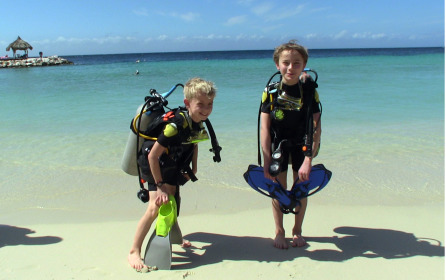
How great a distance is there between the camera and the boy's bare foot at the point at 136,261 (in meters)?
2.62

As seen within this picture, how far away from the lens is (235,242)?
3.07 m

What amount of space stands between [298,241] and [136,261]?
116cm

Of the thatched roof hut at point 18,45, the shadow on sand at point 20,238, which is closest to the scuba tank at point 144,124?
the shadow on sand at point 20,238

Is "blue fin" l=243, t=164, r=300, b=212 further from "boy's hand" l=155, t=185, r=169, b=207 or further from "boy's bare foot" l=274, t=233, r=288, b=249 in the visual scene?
"boy's hand" l=155, t=185, r=169, b=207

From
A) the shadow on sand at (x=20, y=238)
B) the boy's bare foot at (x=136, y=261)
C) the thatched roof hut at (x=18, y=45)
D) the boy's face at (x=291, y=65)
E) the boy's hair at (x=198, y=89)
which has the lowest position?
the shadow on sand at (x=20, y=238)

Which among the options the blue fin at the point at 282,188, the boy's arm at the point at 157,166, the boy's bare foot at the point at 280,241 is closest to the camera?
the boy's arm at the point at 157,166

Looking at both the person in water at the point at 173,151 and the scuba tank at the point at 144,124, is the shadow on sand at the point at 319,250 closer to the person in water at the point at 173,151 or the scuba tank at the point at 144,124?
the person in water at the point at 173,151

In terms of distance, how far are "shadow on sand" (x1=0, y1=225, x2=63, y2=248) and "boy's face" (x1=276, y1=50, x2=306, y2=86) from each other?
2.10 metres

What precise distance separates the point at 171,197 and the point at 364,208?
194 cm

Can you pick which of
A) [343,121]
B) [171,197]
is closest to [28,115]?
[343,121]

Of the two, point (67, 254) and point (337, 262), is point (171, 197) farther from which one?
point (337, 262)

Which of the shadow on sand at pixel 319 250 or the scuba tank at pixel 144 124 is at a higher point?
the scuba tank at pixel 144 124

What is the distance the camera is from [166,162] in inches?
101

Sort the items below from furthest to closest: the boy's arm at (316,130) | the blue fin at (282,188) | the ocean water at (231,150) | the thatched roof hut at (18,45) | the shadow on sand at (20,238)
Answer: the thatched roof hut at (18,45) < the ocean water at (231,150) < the shadow on sand at (20,238) < the blue fin at (282,188) < the boy's arm at (316,130)
